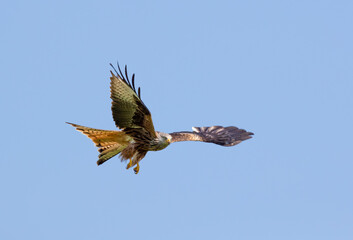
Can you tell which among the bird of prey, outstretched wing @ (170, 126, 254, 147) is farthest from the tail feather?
outstretched wing @ (170, 126, 254, 147)

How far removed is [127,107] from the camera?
11.0 metres

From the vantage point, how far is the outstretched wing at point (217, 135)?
14.0m

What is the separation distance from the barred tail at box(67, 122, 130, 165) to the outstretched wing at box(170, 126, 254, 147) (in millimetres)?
1581

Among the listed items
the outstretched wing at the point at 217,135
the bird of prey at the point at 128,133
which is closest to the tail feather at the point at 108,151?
the bird of prey at the point at 128,133

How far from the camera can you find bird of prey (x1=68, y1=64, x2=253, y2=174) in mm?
10758

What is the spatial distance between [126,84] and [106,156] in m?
2.55

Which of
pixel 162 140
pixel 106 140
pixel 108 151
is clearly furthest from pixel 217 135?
pixel 106 140

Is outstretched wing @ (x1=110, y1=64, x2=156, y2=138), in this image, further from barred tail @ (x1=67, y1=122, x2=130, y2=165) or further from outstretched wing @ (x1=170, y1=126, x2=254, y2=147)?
outstretched wing @ (x1=170, y1=126, x2=254, y2=147)

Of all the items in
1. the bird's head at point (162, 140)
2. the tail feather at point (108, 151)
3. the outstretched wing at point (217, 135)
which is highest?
the outstretched wing at point (217, 135)

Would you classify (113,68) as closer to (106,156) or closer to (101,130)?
(101,130)

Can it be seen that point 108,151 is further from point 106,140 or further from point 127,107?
point 127,107

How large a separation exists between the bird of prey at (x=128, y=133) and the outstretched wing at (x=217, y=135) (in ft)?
0.13

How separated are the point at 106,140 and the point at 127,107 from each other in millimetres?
1614

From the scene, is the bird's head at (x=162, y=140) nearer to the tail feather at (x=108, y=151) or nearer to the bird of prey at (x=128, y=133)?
the bird of prey at (x=128, y=133)
